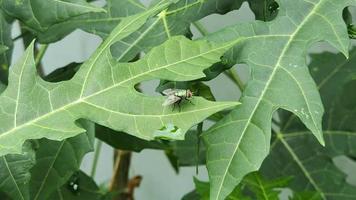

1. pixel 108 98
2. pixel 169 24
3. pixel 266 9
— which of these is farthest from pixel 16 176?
pixel 266 9

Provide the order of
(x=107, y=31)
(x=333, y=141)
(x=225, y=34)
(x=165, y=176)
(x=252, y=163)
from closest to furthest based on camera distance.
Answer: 1. (x=252, y=163)
2. (x=225, y=34)
3. (x=107, y=31)
4. (x=333, y=141)
5. (x=165, y=176)

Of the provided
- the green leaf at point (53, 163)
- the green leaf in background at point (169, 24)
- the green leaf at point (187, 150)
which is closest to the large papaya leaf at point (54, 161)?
the green leaf at point (53, 163)

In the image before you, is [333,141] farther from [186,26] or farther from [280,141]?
[186,26]

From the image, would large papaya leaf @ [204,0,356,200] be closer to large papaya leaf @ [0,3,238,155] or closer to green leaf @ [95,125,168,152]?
large papaya leaf @ [0,3,238,155]

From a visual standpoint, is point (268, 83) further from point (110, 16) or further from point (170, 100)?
point (110, 16)

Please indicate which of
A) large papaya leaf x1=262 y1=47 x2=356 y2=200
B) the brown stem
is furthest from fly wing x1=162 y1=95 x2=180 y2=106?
the brown stem

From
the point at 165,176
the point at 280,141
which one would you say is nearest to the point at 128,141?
the point at 280,141
